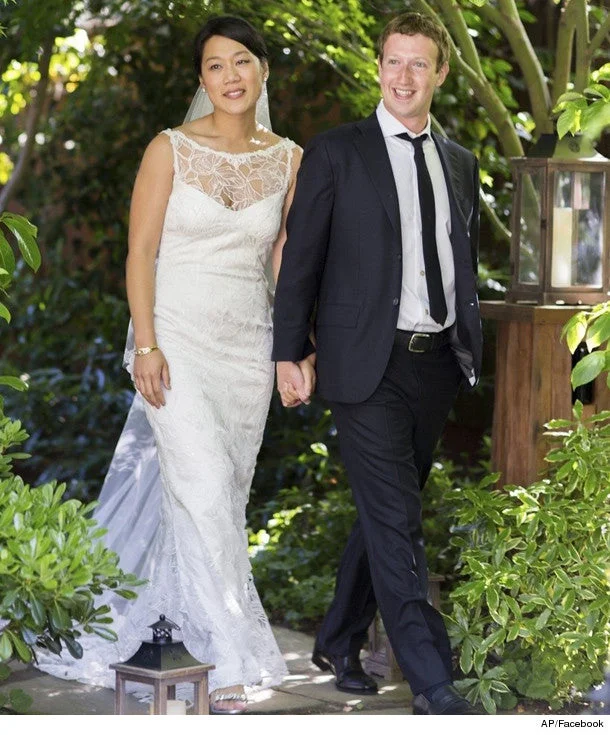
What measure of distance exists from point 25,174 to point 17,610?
5.12 meters

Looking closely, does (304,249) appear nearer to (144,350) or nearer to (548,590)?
(144,350)

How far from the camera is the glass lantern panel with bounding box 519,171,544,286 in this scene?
14.3 feet

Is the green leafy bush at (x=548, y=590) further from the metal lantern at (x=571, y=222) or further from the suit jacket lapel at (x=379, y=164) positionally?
the suit jacket lapel at (x=379, y=164)

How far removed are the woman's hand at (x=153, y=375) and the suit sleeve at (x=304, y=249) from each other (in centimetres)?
36

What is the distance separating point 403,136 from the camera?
150 inches

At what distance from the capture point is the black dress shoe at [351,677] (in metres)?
4.15

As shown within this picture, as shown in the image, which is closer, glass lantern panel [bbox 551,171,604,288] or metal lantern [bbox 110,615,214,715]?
metal lantern [bbox 110,615,214,715]

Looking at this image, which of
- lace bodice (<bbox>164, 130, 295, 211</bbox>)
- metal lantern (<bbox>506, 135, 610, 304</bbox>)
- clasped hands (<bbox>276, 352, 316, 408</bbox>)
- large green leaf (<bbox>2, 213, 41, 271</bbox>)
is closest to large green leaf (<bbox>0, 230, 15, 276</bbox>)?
large green leaf (<bbox>2, 213, 41, 271</bbox>)

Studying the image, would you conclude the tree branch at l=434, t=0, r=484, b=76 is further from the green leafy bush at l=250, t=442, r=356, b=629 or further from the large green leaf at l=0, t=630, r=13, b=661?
the large green leaf at l=0, t=630, r=13, b=661

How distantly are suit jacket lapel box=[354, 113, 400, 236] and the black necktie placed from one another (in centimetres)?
8
